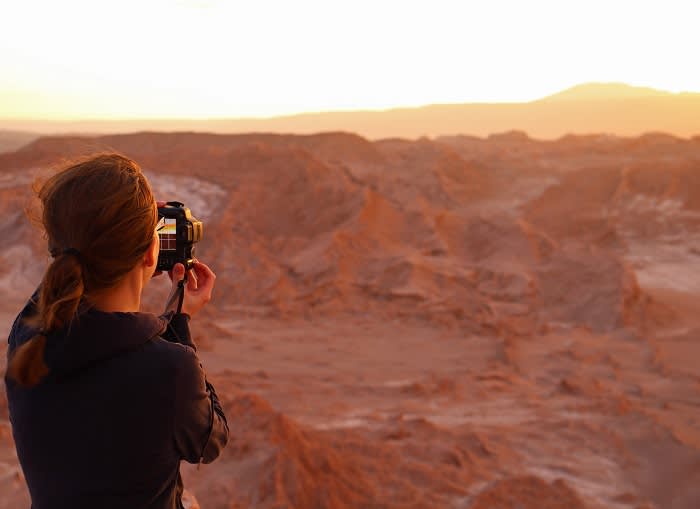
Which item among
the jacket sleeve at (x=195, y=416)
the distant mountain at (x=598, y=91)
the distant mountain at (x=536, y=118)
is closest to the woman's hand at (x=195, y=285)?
the jacket sleeve at (x=195, y=416)

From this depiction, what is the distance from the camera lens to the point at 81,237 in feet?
3.58

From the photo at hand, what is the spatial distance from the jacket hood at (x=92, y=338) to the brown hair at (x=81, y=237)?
18 mm

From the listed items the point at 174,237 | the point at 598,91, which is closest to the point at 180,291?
the point at 174,237

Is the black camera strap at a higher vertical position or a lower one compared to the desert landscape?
higher

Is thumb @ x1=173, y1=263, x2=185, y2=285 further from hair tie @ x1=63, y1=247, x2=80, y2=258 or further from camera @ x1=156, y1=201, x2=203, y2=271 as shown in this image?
hair tie @ x1=63, y1=247, x2=80, y2=258

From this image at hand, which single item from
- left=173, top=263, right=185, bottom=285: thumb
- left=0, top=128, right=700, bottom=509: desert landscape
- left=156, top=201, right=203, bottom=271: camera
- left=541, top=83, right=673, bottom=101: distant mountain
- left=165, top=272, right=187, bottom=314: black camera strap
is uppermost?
left=541, top=83, right=673, bottom=101: distant mountain

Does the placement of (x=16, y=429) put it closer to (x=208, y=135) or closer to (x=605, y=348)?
(x=605, y=348)

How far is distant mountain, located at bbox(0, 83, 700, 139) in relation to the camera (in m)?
Result: 74.7

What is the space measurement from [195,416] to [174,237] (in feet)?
1.43

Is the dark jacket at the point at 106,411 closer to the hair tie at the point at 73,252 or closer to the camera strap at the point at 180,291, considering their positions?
the hair tie at the point at 73,252

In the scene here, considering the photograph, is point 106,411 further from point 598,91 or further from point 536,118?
point 598,91

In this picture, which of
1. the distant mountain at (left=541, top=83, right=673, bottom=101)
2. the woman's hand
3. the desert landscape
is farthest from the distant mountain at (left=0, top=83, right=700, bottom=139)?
the woman's hand

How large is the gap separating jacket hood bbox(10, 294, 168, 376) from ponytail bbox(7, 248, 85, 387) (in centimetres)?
1

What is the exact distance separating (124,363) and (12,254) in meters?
11.8
